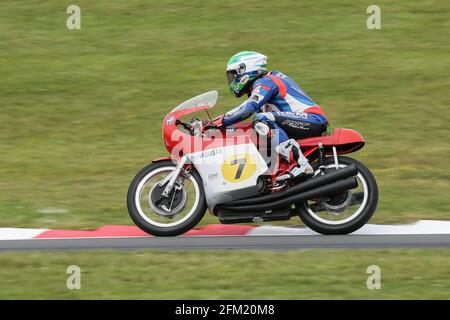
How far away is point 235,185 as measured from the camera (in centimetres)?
1001

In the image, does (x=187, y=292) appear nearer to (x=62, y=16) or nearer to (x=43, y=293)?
(x=43, y=293)

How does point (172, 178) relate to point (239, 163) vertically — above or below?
below

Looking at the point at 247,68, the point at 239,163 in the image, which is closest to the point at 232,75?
the point at 247,68

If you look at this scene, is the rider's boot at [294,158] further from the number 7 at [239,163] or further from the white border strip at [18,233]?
the white border strip at [18,233]

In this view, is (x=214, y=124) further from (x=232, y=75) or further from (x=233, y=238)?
(x=233, y=238)

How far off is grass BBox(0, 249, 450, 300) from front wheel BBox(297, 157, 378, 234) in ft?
2.66

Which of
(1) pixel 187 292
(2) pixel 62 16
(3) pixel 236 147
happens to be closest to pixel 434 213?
(3) pixel 236 147

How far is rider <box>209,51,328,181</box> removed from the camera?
9930 millimetres

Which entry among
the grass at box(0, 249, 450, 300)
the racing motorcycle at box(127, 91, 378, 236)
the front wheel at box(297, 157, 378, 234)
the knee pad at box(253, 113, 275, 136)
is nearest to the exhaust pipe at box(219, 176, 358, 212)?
the racing motorcycle at box(127, 91, 378, 236)

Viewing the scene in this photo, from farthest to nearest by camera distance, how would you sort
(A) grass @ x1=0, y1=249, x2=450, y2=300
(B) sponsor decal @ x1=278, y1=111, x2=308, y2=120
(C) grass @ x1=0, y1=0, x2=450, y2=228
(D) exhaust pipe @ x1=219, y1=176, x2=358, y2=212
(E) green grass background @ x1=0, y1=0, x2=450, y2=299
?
(C) grass @ x1=0, y1=0, x2=450, y2=228
(B) sponsor decal @ x1=278, y1=111, x2=308, y2=120
(D) exhaust pipe @ x1=219, y1=176, x2=358, y2=212
(E) green grass background @ x1=0, y1=0, x2=450, y2=299
(A) grass @ x1=0, y1=249, x2=450, y2=300

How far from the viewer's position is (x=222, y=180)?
10.0 meters

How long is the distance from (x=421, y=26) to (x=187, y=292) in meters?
12.8

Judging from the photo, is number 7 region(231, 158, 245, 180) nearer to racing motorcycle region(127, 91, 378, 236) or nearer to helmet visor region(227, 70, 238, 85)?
racing motorcycle region(127, 91, 378, 236)

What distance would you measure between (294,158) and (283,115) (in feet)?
1.55
